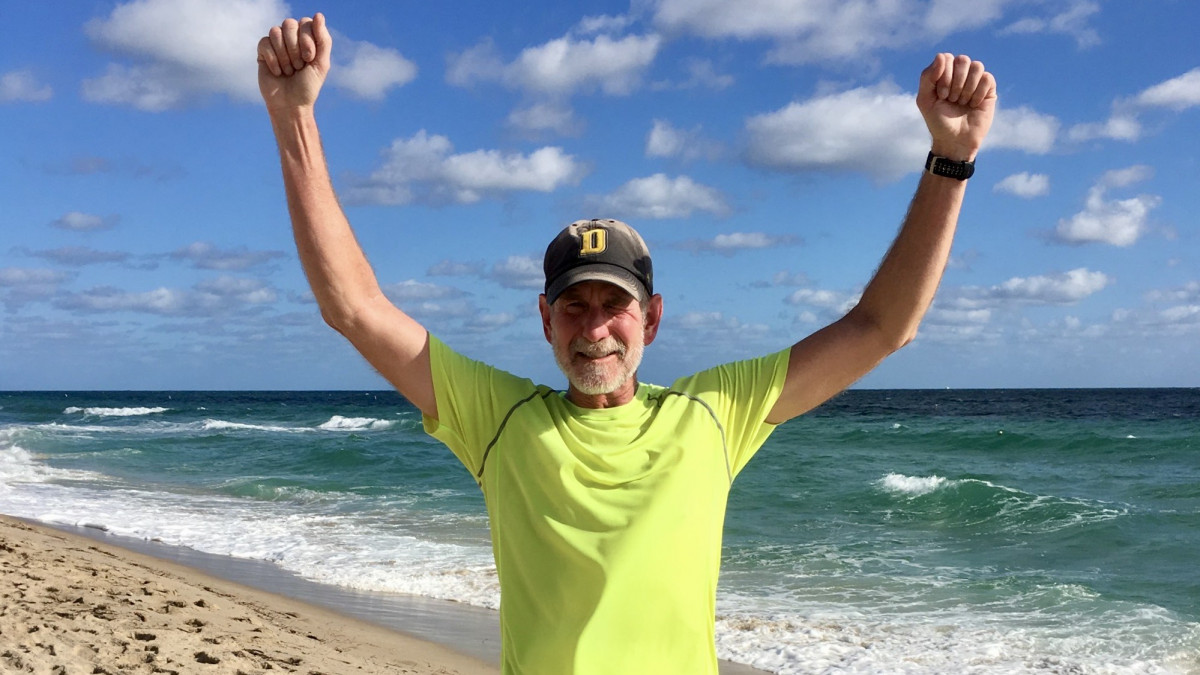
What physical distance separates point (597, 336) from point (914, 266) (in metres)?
0.69

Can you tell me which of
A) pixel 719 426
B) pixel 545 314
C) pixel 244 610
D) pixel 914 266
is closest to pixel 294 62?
pixel 545 314

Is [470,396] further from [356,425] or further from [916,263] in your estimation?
[356,425]

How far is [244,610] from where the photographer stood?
7.21m

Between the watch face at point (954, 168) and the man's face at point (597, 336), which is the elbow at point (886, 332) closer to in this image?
the watch face at point (954, 168)

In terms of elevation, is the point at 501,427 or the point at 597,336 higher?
the point at 597,336

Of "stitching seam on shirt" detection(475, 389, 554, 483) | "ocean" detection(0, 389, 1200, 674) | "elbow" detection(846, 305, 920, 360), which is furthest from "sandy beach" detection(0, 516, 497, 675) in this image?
"elbow" detection(846, 305, 920, 360)

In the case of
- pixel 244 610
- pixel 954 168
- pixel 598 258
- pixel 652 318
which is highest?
pixel 954 168

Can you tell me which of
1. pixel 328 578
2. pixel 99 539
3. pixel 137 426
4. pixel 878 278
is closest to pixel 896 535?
pixel 328 578

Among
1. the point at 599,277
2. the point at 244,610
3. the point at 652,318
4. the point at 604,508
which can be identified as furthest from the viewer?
the point at 244,610

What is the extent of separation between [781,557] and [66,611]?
6.92 meters

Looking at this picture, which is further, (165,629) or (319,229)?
(165,629)

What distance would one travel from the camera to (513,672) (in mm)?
1938

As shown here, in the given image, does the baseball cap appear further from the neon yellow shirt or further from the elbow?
the elbow

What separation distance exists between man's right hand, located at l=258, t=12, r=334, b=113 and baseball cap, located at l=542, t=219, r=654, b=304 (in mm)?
606
